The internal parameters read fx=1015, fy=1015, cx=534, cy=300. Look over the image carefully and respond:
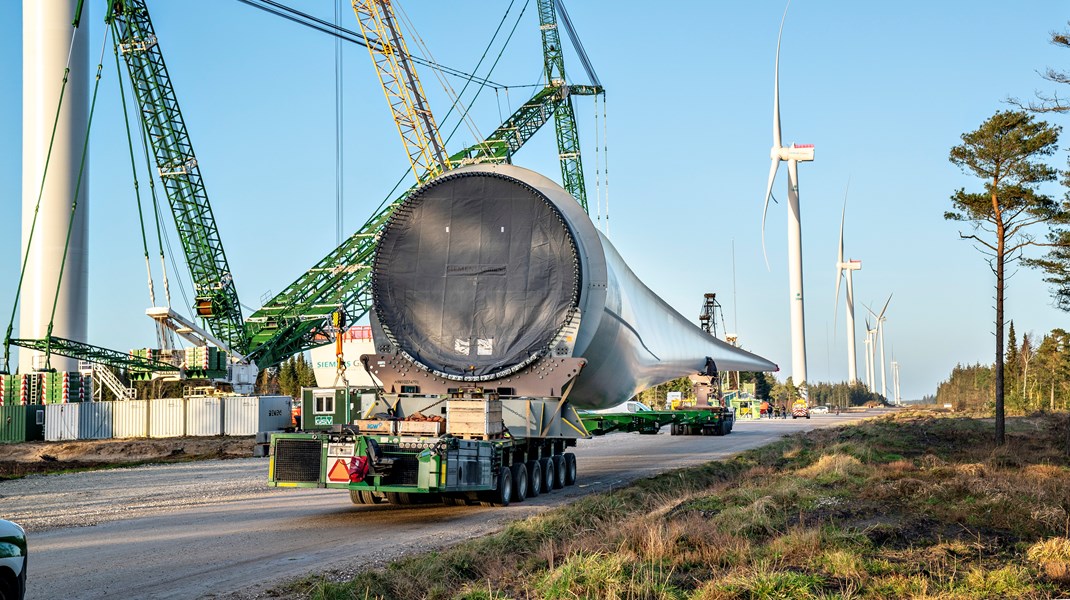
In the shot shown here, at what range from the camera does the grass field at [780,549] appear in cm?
813

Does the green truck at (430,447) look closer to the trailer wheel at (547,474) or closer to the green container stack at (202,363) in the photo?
the trailer wheel at (547,474)

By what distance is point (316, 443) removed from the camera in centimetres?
1509

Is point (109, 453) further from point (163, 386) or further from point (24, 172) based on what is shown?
point (24, 172)

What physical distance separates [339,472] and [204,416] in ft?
111

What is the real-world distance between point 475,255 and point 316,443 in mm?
4995

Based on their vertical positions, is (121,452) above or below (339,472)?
→ below

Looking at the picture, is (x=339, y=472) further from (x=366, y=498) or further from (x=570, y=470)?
(x=570, y=470)

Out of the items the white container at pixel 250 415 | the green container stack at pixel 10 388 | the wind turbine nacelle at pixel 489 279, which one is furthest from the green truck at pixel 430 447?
the green container stack at pixel 10 388

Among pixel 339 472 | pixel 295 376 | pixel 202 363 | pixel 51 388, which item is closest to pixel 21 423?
pixel 51 388

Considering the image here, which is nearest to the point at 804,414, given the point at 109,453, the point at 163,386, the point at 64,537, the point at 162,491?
the point at 163,386

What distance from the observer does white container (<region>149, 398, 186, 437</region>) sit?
Answer: 46.2m

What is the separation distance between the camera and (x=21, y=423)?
46906 millimetres

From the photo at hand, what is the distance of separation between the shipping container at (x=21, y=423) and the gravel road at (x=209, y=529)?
23519mm

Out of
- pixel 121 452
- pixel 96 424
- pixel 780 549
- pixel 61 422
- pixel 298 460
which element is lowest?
pixel 121 452
